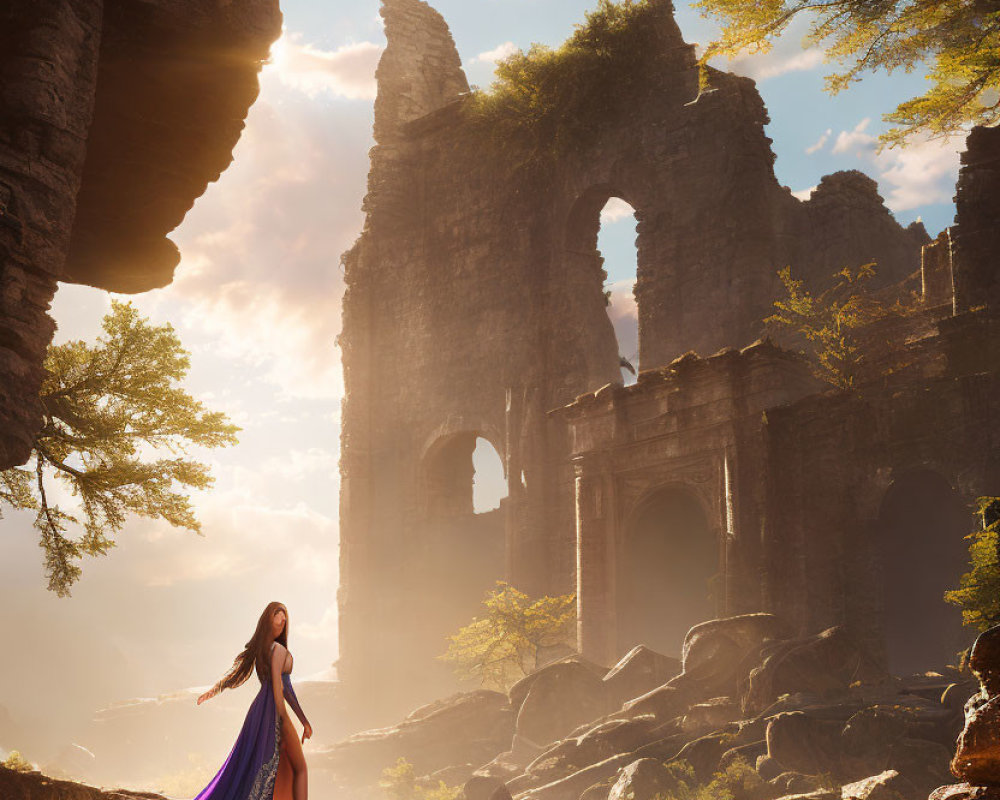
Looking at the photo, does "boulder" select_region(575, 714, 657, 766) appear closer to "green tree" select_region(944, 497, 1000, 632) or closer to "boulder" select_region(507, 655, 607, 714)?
"boulder" select_region(507, 655, 607, 714)

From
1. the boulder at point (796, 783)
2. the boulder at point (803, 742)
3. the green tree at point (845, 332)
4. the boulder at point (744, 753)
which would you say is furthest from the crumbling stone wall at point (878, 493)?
the boulder at point (796, 783)

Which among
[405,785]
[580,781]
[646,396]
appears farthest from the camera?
[646,396]

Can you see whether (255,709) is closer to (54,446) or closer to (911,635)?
(54,446)

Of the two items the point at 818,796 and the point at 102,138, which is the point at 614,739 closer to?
the point at 818,796

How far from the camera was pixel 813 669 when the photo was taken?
40.9 ft

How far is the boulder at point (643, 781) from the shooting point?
10367 millimetres

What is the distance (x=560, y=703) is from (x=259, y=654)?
36.0 feet

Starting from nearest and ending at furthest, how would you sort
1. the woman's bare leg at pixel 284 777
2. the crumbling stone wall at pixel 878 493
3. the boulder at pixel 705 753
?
the woman's bare leg at pixel 284 777 → the boulder at pixel 705 753 → the crumbling stone wall at pixel 878 493

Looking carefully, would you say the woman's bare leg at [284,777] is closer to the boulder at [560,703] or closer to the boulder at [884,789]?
the boulder at [884,789]

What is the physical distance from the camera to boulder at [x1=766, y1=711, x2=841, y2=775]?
1010 centimetres

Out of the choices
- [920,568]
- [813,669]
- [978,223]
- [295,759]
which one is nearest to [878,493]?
[920,568]

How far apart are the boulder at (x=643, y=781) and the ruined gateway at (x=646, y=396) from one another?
4.74 meters

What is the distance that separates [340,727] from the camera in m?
26.2

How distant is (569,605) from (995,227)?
11.2 meters
